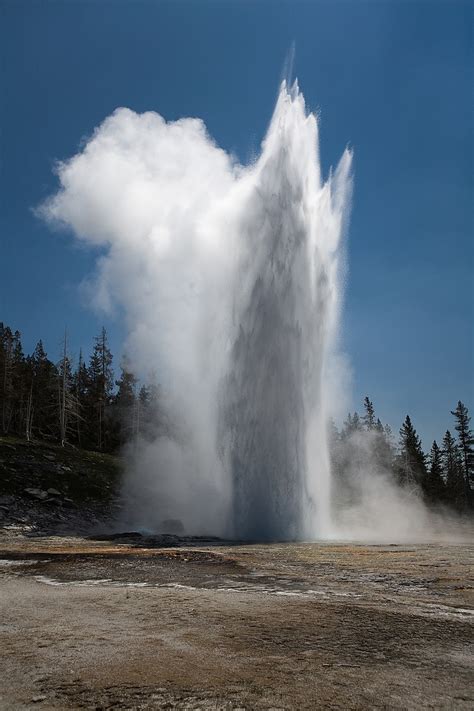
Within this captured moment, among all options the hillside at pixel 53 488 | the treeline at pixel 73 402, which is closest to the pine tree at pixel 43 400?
the treeline at pixel 73 402

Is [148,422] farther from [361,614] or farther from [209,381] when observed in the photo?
[361,614]

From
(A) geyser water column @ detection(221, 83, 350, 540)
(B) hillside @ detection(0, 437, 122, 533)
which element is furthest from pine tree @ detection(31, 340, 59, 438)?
(A) geyser water column @ detection(221, 83, 350, 540)

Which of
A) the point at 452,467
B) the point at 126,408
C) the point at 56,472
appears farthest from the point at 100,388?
the point at 452,467

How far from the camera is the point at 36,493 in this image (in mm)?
27953

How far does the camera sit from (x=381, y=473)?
47.2 m

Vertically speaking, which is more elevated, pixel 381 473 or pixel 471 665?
pixel 381 473

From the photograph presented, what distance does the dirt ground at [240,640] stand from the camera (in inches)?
127

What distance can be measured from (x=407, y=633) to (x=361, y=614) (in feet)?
2.87

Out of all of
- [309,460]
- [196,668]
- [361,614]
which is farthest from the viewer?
[309,460]

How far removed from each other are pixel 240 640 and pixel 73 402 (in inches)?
1917

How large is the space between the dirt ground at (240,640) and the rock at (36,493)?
20168 mm

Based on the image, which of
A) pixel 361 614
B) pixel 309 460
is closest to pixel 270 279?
pixel 309 460

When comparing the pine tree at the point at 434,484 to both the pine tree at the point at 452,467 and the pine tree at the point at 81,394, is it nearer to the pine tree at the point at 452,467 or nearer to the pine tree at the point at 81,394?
the pine tree at the point at 452,467

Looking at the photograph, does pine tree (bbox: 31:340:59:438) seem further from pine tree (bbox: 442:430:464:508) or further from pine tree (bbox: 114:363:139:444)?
pine tree (bbox: 442:430:464:508)
